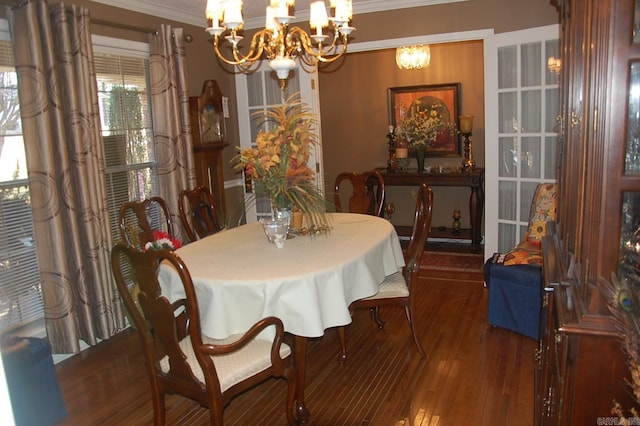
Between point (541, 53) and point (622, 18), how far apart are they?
10.1ft

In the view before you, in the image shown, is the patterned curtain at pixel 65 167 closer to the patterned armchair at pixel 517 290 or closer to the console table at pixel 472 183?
the patterned armchair at pixel 517 290

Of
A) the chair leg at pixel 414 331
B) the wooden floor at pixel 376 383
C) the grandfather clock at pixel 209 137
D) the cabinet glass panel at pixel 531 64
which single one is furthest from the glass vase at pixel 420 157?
the chair leg at pixel 414 331

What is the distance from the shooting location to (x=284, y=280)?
7.54 feet

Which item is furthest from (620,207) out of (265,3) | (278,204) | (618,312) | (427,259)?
(427,259)

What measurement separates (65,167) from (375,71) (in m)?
4.12

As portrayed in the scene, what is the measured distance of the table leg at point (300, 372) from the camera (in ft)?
7.91

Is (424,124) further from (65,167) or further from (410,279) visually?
(65,167)

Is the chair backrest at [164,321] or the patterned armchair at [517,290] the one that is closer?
the chair backrest at [164,321]

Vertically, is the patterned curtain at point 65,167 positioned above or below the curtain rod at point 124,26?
below

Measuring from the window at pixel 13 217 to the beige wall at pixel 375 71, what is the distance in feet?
2.47

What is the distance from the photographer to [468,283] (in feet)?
14.8

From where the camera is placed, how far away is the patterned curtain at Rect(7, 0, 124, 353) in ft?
9.91

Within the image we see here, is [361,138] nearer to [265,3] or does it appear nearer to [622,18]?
[265,3]

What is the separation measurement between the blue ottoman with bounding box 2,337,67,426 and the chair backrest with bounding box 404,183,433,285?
2.01 meters
